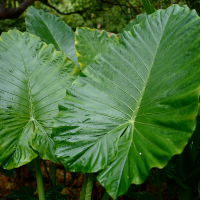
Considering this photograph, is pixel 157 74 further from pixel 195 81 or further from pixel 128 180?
pixel 128 180

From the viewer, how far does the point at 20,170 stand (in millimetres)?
1617

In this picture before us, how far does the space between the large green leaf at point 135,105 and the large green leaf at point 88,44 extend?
0.26 m

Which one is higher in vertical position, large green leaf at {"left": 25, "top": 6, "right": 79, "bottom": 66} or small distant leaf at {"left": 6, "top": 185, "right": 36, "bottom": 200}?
large green leaf at {"left": 25, "top": 6, "right": 79, "bottom": 66}

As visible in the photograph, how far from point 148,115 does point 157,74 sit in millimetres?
139

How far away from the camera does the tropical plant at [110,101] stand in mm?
489

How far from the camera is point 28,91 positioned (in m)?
0.81

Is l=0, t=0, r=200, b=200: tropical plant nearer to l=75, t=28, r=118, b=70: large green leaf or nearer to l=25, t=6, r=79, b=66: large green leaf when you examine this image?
l=75, t=28, r=118, b=70: large green leaf

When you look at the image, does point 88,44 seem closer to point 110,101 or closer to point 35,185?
point 110,101

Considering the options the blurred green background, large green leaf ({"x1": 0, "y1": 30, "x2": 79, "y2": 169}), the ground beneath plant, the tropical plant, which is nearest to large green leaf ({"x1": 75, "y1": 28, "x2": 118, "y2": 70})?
the tropical plant

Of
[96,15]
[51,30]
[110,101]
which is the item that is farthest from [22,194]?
[96,15]

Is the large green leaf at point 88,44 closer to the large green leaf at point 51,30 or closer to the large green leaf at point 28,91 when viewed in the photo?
the large green leaf at point 28,91

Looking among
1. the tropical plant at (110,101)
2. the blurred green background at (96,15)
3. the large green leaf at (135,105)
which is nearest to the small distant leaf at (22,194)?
the tropical plant at (110,101)

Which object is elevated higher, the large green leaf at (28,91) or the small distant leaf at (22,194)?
the large green leaf at (28,91)

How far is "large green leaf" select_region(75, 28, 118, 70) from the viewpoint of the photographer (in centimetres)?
92
